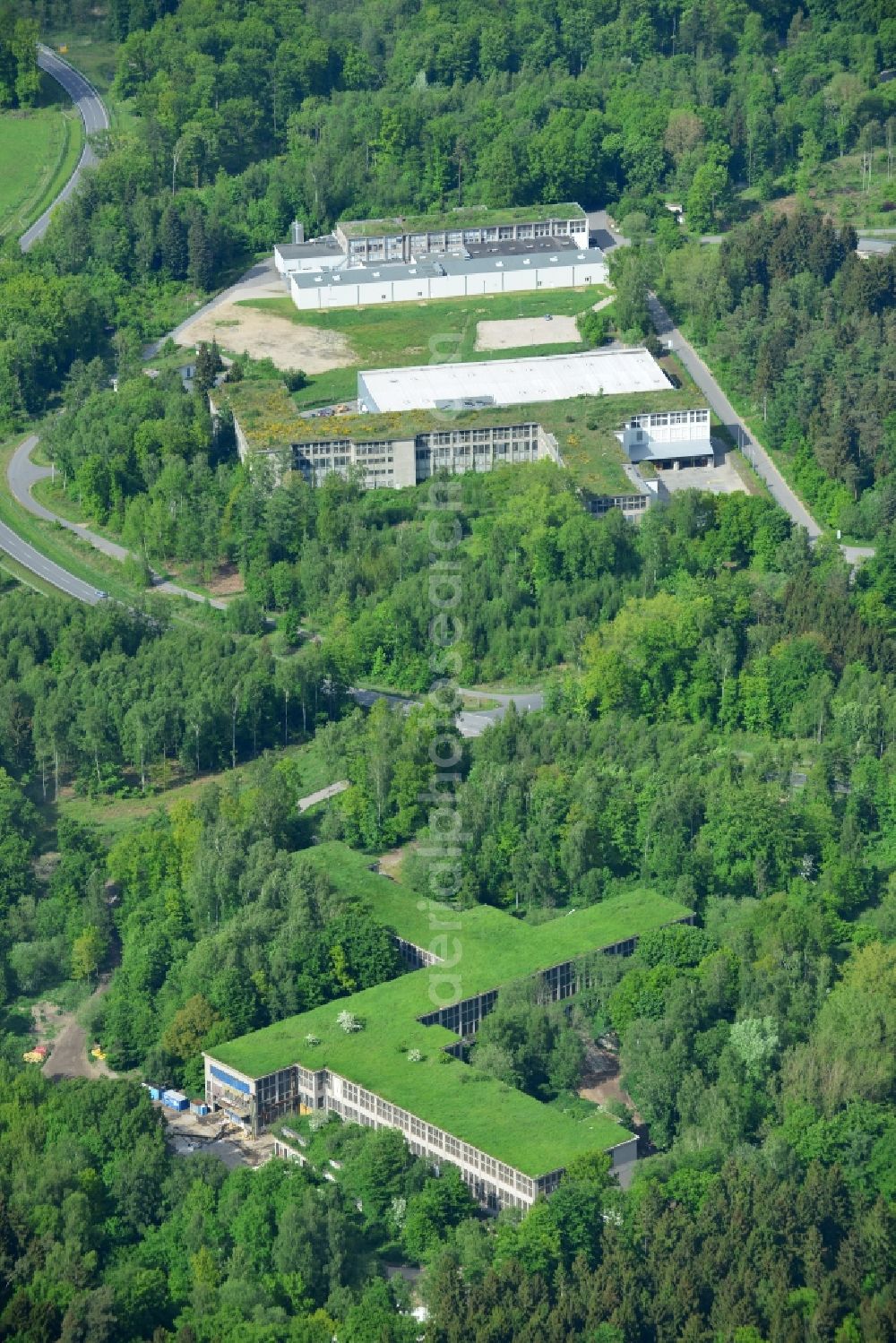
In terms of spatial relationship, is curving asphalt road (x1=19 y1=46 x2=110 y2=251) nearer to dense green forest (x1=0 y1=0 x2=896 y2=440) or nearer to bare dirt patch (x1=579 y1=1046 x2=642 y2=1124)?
dense green forest (x1=0 y1=0 x2=896 y2=440)

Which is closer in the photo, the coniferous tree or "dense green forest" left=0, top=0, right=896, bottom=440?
the coniferous tree

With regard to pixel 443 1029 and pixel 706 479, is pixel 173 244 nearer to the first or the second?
pixel 706 479

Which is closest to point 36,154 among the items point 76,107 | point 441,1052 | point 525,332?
point 76,107

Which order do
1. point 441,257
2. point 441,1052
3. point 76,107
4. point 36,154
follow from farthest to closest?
1. point 76,107
2. point 36,154
3. point 441,257
4. point 441,1052

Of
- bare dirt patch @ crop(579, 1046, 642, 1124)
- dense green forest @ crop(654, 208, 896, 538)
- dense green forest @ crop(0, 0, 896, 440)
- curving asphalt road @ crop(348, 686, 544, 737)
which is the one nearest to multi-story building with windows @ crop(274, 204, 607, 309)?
dense green forest @ crop(0, 0, 896, 440)

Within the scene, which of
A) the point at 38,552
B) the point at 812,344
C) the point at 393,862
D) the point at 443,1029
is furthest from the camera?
the point at 812,344

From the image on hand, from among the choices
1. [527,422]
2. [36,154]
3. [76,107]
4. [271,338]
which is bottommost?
[271,338]

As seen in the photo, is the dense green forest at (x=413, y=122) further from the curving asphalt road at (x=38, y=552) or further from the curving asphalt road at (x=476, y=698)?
the curving asphalt road at (x=476, y=698)
